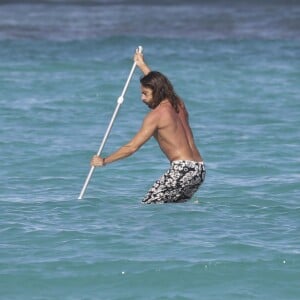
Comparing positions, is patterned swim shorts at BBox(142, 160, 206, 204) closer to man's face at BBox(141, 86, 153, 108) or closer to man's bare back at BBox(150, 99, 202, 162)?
man's bare back at BBox(150, 99, 202, 162)

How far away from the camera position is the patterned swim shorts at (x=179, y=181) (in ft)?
41.2

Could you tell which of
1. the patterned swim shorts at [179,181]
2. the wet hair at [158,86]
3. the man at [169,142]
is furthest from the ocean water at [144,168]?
the wet hair at [158,86]

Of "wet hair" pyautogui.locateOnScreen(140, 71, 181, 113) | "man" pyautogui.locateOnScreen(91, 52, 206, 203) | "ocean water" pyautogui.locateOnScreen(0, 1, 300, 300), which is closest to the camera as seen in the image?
"ocean water" pyautogui.locateOnScreen(0, 1, 300, 300)

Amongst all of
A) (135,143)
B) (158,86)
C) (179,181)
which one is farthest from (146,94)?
(179,181)

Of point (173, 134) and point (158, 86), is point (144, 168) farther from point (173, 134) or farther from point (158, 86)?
point (158, 86)

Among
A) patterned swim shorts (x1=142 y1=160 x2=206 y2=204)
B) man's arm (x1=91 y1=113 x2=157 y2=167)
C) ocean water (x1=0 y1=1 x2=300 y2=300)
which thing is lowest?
ocean water (x1=0 y1=1 x2=300 y2=300)

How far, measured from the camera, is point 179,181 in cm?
1258

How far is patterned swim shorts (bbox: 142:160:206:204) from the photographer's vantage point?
41.2ft

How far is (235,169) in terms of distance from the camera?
52.7ft

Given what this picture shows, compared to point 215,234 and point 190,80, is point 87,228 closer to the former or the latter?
point 215,234

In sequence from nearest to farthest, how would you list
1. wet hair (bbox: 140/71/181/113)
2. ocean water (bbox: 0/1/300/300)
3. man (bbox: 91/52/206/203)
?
ocean water (bbox: 0/1/300/300) → wet hair (bbox: 140/71/181/113) → man (bbox: 91/52/206/203)

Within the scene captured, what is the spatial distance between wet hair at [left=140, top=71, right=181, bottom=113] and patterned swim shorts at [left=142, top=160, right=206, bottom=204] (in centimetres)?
59

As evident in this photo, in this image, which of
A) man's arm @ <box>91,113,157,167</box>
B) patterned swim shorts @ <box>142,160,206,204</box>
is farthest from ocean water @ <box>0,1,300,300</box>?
man's arm @ <box>91,113,157,167</box>

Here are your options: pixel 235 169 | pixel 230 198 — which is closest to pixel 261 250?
pixel 230 198
